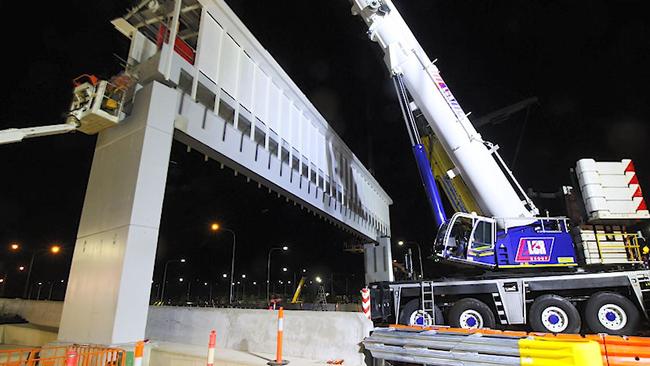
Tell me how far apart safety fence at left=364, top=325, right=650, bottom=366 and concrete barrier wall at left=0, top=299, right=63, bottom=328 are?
47.0ft

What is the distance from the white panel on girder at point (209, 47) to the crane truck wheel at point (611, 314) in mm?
10787

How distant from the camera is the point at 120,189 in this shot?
7.32 meters

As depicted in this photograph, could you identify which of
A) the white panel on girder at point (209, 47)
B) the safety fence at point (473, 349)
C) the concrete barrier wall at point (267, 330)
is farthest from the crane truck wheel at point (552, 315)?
the white panel on girder at point (209, 47)

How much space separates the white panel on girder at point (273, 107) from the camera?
1199 cm

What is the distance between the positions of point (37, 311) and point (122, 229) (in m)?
13.2

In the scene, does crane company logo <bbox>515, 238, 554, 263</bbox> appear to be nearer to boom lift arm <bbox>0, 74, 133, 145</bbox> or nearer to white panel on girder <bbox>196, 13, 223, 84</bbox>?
white panel on girder <bbox>196, 13, 223, 84</bbox>

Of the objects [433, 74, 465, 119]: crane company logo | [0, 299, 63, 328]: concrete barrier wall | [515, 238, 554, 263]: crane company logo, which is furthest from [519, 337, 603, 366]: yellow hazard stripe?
[0, 299, 63, 328]: concrete barrier wall

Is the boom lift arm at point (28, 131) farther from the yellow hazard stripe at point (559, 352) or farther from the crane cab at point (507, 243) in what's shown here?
the crane cab at point (507, 243)

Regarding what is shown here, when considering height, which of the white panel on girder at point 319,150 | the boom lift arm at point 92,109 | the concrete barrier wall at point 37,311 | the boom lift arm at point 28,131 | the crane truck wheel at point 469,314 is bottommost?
the concrete barrier wall at point 37,311

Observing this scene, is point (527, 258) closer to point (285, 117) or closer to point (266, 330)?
point (266, 330)

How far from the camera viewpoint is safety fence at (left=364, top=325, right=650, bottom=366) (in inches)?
191

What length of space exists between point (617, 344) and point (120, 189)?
351 inches

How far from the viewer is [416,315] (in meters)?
10.1

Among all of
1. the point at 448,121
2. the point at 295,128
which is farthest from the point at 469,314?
the point at 295,128
